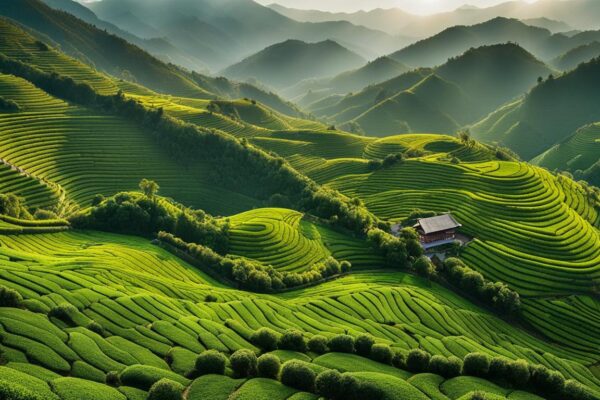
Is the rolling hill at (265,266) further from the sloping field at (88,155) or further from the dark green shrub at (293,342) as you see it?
the sloping field at (88,155)

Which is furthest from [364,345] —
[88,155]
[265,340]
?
[88,155]

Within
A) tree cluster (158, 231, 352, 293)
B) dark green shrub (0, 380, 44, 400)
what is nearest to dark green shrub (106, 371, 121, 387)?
dark green shrub (0, 380, 44, 400)

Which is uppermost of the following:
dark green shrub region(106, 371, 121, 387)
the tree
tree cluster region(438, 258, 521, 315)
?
the tree

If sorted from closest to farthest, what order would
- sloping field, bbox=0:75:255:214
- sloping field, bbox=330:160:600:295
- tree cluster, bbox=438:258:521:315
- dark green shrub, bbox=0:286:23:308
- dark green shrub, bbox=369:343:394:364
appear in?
dark green shrub, bbox=0:286:23:308 → dark green shrub, bbox=369:343:394:364 → tree cluster, bbox=438:258:521:315 → sloping field, bbox=330:160:600:295 → sloping field, bbox=0:75:255:214

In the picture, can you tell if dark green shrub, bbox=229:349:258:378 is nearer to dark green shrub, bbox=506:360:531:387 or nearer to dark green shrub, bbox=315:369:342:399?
dark green shrub, bbox=315:369:342:399

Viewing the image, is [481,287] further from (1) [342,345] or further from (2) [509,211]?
(1) [342,345]
